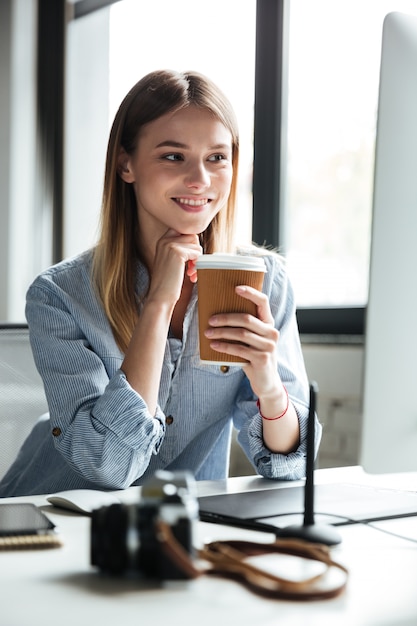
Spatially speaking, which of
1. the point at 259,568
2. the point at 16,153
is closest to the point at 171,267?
the point at 259,568

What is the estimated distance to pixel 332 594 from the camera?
0.64 meters

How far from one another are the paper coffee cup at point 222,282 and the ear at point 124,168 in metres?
0.56

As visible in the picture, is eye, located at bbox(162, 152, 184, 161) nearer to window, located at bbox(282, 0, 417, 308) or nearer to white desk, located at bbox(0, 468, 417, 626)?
white desk, located at bbox(0, 468, 417, 626)

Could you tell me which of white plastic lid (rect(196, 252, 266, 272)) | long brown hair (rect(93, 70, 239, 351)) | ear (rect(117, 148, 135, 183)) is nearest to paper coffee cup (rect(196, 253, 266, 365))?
white plastic lid (rect(196, 252, 266, 272))

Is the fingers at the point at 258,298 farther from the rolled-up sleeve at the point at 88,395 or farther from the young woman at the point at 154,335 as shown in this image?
the rolled-up sleeve at the point at 88,395

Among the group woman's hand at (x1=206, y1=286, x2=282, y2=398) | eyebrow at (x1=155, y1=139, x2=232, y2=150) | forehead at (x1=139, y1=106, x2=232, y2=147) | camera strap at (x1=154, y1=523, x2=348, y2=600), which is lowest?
camera strap at (x1=154, y1=523, x2=348, y2=600)

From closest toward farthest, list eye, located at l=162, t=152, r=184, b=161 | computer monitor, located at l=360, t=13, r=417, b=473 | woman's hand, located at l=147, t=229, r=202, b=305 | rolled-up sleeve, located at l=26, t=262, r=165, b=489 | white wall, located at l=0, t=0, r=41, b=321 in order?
computer monitor, located at l=360, t=13, r=417, b=473 < rolled-up sleeve, located at l=26, t=262, r=165, b=489 < woman's hand, located at l=147, t=229, r=202, b=305 < eye, located at l=162, t=152, r=184, b=161 < white wall, located at l=0, t=0, r=41, b=321

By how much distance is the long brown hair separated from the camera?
1493mm

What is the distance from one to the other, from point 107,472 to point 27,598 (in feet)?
1.89

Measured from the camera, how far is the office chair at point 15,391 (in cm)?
164

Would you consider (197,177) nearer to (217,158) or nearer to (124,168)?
(217,158)

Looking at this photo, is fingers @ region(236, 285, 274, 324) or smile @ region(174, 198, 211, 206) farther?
smile @ region(174, 198, 211, 206)

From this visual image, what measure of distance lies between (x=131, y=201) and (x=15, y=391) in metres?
0.45

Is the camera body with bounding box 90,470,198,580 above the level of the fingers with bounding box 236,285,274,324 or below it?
below
